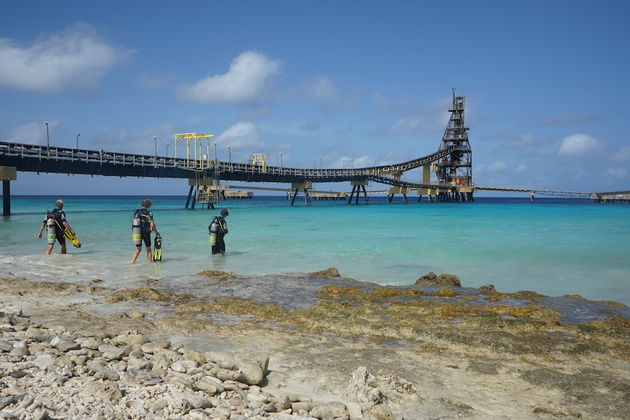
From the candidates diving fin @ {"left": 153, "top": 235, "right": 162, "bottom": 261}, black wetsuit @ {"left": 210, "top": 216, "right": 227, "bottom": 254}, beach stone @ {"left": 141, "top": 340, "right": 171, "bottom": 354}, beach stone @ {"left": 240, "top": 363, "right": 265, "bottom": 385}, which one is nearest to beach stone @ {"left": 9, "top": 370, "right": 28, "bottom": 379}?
beach stone @ {"left": 141, "top": 340, "right": 171, "bottom": 354}

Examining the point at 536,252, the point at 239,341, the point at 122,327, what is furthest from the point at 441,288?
the point at 536,252

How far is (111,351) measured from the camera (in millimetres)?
5207

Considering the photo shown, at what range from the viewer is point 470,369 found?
557 cm

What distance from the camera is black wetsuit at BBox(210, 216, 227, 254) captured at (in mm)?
15555

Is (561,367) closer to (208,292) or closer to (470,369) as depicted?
(470,369)

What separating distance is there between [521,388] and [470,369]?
2.05 ft

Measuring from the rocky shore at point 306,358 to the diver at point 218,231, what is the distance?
20.1 ft

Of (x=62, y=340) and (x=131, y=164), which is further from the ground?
(x=131, y=164)

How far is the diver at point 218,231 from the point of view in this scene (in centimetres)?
1552

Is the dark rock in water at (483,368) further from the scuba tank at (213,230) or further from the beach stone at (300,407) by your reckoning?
the scuba tank at (213,230)

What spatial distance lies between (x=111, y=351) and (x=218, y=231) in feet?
35.8

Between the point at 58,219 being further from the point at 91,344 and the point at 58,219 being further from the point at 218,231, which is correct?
the point at 91,344

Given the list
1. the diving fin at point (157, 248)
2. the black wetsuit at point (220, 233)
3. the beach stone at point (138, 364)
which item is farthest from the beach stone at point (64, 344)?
the black wetsuit at point (220, 233)

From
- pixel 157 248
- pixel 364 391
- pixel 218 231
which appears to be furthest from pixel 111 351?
pixel 218 231
